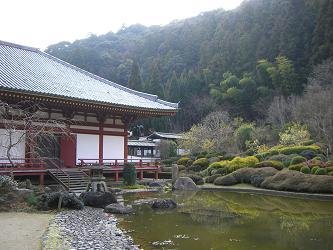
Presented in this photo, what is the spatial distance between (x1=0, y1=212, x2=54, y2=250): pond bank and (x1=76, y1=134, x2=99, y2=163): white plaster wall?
971cm

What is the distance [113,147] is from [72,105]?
15.2 ft

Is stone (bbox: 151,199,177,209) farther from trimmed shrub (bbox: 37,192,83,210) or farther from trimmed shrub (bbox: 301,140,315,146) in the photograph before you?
trimmed shrub (bbox: 301,140,315,146)

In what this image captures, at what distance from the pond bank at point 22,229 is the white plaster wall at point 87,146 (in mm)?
9711

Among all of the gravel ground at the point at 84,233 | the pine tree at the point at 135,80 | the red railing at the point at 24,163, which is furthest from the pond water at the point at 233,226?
the pine tree at the point at 135,80

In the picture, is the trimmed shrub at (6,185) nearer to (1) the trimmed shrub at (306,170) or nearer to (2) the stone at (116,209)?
(2) the stone at (116,209)

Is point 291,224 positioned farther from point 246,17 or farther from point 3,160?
point 246,17

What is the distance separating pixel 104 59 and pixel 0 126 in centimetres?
8830

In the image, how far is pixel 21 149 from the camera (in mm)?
20297

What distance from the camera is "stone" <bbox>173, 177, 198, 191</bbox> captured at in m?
25.1

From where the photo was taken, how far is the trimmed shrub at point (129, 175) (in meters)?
22.4

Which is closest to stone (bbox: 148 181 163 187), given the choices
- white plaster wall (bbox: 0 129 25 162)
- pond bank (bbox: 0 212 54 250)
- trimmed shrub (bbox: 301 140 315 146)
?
white plaster wall (bbox: 0 129 25 162)

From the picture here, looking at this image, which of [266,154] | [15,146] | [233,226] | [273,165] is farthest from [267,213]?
[266,154]

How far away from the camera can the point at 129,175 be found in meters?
22.5

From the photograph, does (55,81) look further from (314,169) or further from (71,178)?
(314,169)
